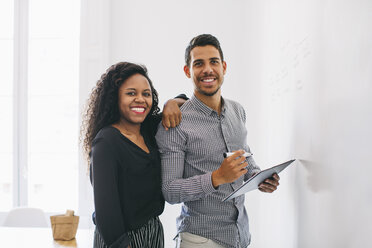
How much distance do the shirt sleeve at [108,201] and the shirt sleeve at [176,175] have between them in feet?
0.67

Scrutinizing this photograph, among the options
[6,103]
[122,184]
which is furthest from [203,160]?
[6,103]

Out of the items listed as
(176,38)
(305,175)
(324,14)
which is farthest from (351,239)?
(176,38)

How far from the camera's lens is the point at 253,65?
8.87 ft

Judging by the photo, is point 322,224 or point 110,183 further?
point 110,183

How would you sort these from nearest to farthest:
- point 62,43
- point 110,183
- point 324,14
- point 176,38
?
1. point 324,14
2. point 110,183
3. point 176,38
4. point 62,43

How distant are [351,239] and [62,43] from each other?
3256 millimetres

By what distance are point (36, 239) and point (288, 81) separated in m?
1.66

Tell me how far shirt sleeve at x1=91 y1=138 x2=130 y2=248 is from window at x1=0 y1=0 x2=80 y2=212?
227cm

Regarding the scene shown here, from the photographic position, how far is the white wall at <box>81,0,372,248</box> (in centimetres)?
89

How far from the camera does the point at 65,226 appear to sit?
198 cm

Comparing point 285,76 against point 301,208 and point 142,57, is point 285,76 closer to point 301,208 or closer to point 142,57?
point 301,208

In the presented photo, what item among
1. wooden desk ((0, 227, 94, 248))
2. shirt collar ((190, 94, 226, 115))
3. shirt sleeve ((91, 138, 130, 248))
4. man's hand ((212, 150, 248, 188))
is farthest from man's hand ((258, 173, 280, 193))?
wooden desk ((0, 227, 94, 248))

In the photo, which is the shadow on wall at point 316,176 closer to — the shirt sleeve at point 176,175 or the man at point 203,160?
the man at point 203,160

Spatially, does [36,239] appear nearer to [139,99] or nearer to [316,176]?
[139,99]
